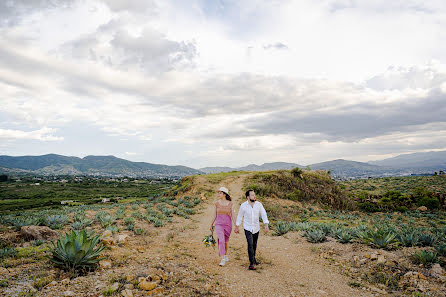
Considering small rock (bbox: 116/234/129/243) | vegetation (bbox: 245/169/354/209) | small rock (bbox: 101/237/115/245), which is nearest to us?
small rock (bbox: 101/237/115/245)

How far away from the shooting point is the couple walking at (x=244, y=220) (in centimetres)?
646

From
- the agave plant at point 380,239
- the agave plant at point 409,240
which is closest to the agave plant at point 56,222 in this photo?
the agave plant at point 380,239

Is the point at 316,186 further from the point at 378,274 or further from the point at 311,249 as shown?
the point at 378,274

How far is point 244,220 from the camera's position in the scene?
21.7ft

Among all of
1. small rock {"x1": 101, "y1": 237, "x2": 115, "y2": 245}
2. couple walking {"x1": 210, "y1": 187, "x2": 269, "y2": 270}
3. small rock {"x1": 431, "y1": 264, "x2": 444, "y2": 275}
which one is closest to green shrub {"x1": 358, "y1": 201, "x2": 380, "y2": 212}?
small rock {"x1": 431, "y1": 264, "x2": 444, "y2": 275}

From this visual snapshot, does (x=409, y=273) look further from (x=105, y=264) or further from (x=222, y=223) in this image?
(x=105, y=264)

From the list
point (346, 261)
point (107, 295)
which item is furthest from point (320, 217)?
point (107, 295)

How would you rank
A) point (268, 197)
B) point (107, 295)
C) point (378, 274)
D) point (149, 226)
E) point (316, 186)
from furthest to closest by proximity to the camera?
point (316, 186) → point (268, 197) → point (149, 226) → point (378, 274) → point (107, 295)

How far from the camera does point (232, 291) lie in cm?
518

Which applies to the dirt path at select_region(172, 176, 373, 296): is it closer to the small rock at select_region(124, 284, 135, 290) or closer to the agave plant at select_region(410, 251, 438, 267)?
the agave plant at select_region(410, 251, 438, 267)

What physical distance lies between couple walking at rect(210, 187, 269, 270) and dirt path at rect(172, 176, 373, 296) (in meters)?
0.44

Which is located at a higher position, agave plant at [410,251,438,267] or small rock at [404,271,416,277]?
agave plant at [410,251,438,267]

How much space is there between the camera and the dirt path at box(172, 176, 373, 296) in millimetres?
5281

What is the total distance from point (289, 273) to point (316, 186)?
63.1ft
